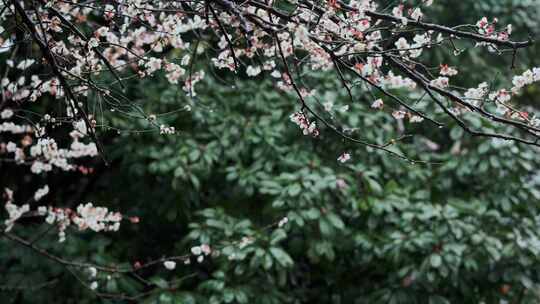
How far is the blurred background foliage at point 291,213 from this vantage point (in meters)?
2.84

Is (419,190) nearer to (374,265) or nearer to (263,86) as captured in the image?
(374,265)

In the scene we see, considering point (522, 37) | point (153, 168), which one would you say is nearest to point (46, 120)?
point (153, 168)

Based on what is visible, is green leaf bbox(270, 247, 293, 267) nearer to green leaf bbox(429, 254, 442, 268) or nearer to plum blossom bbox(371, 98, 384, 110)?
green leaf bbox(429, 254, 442, 268)

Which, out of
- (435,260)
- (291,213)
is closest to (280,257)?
(291,213)

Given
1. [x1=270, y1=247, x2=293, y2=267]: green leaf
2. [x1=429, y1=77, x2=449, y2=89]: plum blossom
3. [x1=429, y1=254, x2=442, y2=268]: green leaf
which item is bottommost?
[x1=429, y1=254, x2=442, y2=268]: green leaf

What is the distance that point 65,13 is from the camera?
2.20m

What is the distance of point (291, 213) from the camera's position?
2779 millimetres

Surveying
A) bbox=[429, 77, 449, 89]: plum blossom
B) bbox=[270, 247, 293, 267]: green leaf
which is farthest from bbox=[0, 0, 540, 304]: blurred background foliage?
bbox=[429, 77, 449, 89]: plum blossom

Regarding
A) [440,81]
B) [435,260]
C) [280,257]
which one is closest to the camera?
[440,81]

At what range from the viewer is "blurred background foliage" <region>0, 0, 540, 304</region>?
284 centimetres

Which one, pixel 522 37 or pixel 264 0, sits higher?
pixel 522 37

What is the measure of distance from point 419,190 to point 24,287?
209 centimetres

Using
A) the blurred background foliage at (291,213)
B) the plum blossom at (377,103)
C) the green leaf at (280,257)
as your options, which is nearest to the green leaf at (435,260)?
the blurred background foliage at (291,213)

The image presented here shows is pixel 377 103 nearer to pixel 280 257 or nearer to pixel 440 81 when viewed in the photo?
pixel 440 81
